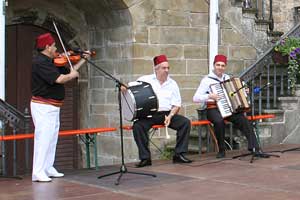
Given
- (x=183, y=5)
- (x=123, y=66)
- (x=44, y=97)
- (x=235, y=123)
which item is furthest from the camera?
(x=183, y=5)

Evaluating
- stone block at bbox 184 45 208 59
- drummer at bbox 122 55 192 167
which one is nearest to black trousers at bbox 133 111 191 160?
drummer at bbox 122 55 192 167

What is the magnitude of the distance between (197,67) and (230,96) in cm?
206

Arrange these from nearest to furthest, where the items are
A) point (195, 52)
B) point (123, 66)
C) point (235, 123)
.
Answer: point (235, 123)
point (123, 66)
point (195, 52)

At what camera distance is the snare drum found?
7.39 meters

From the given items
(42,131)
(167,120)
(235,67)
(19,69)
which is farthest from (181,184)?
(19,69)

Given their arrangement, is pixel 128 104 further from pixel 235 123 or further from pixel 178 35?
pixel 178 35

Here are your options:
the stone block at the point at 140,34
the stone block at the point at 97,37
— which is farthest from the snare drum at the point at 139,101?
the stone block at the point at 97,37

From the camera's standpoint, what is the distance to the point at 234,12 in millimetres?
10664

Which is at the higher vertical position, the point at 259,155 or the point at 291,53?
the point at 291,53

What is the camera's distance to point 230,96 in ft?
26.9

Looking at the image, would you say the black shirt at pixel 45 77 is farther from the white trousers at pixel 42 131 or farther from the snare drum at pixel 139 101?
the snare drum at pixel 139 101

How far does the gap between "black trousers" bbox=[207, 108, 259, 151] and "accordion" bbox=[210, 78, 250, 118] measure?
107 mm

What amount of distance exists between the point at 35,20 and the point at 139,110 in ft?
11.7

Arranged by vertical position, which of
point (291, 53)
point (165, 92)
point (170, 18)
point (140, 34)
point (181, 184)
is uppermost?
point (170, 18)
